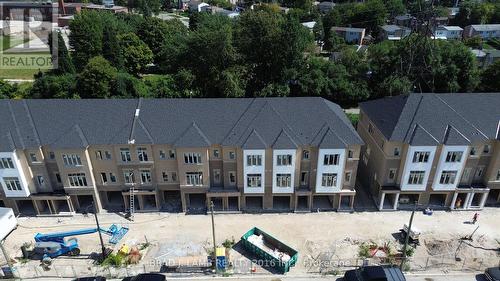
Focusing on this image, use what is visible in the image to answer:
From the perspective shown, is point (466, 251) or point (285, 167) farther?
point (285, 167)

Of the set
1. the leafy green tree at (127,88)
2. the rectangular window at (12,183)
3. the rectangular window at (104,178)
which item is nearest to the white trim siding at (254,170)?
the rectangular window at (104,178)

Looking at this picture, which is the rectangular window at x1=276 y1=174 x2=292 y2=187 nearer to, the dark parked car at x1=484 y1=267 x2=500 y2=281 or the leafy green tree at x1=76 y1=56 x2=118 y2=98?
the dark parked car at x1=484 y1=267 x2=500 y2=281

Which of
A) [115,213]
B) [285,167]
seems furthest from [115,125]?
[285,167]

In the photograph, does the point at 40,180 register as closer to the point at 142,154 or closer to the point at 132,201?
the point at 132,201

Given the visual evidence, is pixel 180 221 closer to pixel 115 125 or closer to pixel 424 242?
pixel 115 125

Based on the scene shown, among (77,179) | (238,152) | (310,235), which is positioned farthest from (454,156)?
(77,179)
